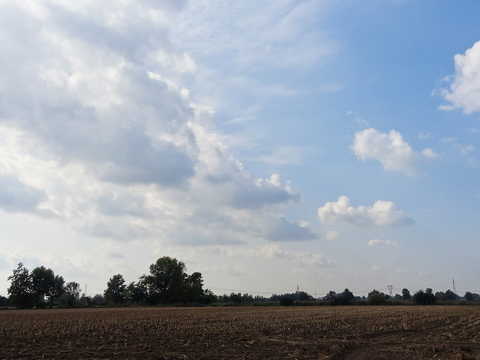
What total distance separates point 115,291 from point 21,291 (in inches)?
1303

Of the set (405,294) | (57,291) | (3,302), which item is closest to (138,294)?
(57,291)

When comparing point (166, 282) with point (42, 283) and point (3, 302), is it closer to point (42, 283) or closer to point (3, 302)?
point (42, 283)

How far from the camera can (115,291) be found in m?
130

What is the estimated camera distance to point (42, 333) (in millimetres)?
24375

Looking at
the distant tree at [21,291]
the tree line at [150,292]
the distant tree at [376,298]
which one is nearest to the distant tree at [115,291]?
the tree line at [150,292]

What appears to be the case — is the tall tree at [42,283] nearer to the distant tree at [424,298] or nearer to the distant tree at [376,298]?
the distant tree at [376,298]

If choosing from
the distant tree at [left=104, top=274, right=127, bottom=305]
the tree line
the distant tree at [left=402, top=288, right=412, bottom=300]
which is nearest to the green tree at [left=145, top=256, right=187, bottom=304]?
the tree line

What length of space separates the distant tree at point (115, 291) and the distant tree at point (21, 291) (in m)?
28.3

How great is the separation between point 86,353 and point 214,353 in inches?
206

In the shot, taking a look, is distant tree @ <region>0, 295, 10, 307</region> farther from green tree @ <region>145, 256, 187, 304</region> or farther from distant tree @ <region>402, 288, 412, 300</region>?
distant tree @ <region>402, 288, 412, 300</region>

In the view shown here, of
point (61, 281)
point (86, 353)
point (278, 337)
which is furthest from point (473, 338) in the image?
point (61, 281)

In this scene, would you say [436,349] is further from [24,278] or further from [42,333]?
[24,278]

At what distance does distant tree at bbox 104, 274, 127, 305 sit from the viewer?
5025 inches

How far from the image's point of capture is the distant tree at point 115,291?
127631 mm
